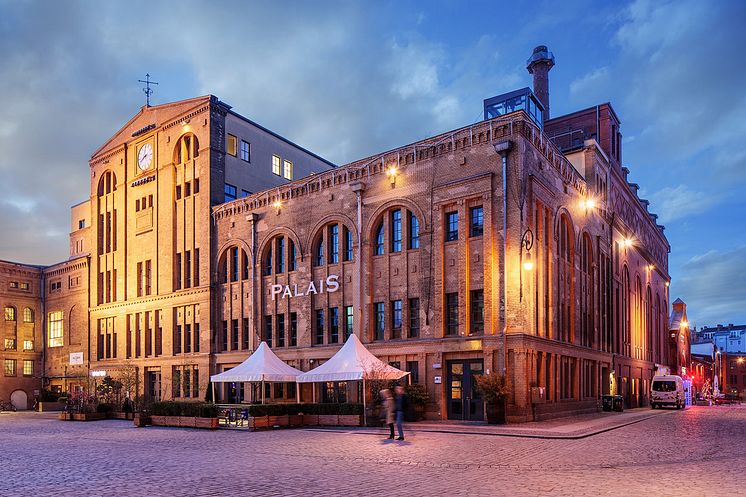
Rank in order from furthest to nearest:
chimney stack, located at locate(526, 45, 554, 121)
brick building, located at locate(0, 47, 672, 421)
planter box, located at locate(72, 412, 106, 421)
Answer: chimney stack, located at locate(526, 45, 554, 121) → planter box, located at locate(72, 412, 106, 421) → brick building, located at locate(0, 47, 672, 421)

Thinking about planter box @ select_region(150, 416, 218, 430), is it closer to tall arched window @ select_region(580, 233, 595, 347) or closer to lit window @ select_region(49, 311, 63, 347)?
tall arched window @ select_region(580, 233, 595, 347)

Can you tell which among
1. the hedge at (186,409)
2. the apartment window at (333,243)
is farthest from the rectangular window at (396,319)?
the hedge at (186,409)

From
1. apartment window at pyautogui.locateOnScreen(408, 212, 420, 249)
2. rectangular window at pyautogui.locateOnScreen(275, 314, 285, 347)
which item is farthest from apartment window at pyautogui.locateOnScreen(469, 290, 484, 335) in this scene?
rectangular window at pyautogui.locateOnScreen(275, 314, 285, 347)

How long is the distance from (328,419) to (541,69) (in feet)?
125

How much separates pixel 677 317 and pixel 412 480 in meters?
68.4

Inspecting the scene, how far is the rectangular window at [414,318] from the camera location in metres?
32.6

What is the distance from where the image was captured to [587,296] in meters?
39.7

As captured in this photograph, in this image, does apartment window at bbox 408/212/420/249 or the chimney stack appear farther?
the chimney stack

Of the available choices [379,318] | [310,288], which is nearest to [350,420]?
[379,318]

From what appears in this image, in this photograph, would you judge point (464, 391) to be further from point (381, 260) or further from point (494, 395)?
point (381, 260)

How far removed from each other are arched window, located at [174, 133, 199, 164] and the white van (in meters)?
38.1

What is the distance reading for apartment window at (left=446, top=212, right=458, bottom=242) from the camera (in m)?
31.7

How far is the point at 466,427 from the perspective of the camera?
2625cm

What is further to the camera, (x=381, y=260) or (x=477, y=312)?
(x=381, y=260)
